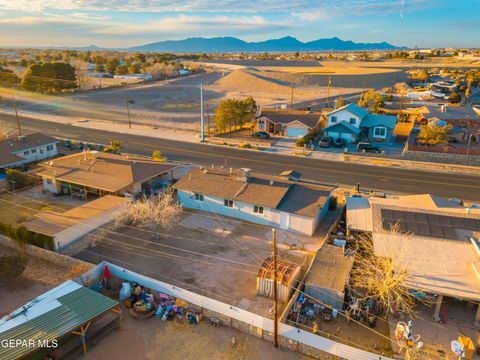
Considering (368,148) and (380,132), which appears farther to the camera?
(380,132)

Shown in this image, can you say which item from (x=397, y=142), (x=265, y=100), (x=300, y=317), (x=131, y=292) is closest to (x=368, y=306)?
(x=300, y=317)

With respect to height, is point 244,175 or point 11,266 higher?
point 244,175

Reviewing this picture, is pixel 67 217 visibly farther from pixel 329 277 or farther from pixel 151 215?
pixel 329 277

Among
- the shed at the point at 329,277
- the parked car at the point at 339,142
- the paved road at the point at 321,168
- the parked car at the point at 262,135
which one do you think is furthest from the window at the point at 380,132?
the shed at the point at 329,277

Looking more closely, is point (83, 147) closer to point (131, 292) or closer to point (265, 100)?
point (131, 292)

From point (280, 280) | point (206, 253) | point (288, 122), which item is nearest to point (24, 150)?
point (206, 253)

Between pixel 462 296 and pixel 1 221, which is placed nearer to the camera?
pixel 462 296

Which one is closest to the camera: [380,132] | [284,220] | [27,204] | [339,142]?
[284,220]
